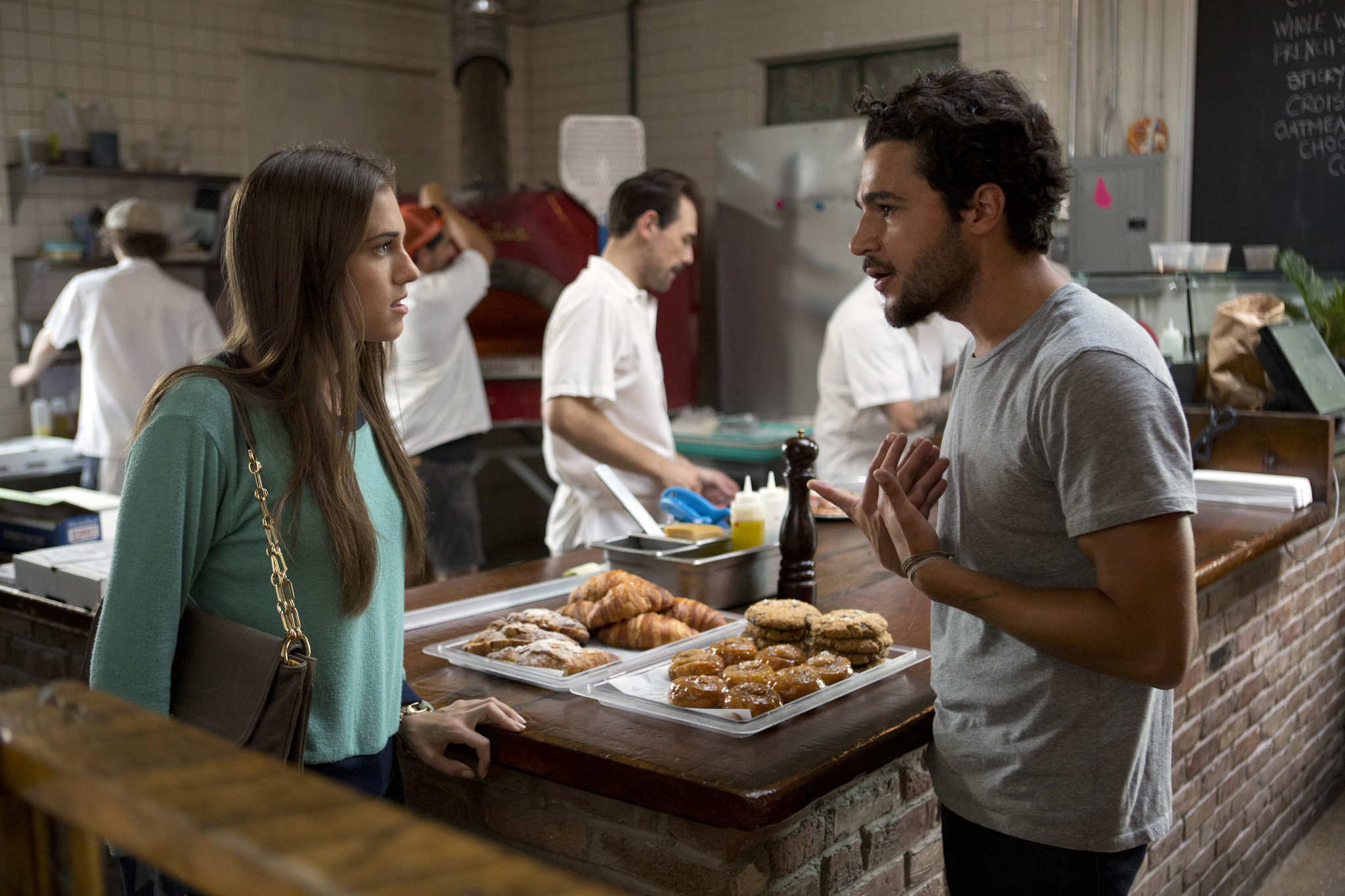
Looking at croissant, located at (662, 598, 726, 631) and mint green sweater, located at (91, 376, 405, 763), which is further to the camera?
croissant, located at (662, 598, 726, 631)

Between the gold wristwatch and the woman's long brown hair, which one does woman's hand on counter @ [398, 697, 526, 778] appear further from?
the woman's long brown hair

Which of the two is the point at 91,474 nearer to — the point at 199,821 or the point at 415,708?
the point at 415,708

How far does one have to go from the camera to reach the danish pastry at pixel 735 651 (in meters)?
1.87

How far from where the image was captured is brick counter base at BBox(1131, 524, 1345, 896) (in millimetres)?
2912

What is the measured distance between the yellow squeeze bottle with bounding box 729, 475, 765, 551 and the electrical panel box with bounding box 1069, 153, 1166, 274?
3809mm

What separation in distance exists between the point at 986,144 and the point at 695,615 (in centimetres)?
102

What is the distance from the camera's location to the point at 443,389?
205 inches

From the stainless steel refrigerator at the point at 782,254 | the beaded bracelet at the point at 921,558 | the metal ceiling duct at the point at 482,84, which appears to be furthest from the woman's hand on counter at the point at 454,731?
the metal ceiling duct at the point at 482,84

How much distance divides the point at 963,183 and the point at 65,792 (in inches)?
52.2

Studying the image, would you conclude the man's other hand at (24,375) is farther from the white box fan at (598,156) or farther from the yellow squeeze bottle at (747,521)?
the yellow squeeze bottle at (747,521)

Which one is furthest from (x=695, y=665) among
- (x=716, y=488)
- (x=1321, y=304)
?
(x=1321, y=304)

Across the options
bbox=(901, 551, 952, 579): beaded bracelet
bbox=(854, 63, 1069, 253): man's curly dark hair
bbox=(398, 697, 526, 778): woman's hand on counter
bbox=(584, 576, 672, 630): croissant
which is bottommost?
bbox=(398, 697, 526, 778): woman's hand on counter

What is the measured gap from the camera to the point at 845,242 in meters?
6.13

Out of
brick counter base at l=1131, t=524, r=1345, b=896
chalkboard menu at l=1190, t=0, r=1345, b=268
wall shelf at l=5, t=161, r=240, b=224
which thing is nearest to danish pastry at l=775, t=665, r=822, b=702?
brick counter base at l=1131, t=524, r=1345, b=896
